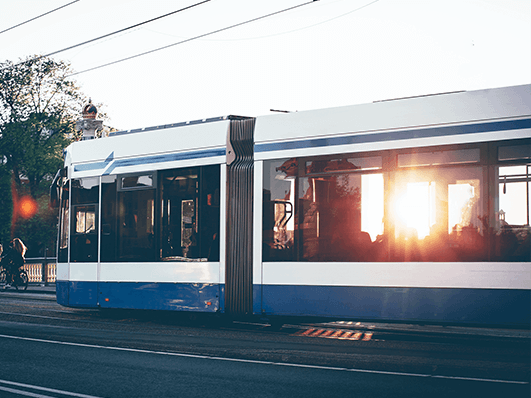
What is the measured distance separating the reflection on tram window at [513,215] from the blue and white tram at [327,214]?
0.7 inches

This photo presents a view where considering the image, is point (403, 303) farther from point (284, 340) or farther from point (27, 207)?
point (27, 207)

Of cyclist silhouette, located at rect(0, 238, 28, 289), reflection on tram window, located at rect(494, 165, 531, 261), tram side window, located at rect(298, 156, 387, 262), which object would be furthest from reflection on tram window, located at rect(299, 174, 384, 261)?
cyclist silhouette, located at rect(0, 238, 28, 289)

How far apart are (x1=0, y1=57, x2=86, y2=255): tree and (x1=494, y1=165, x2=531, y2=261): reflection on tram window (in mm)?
35300

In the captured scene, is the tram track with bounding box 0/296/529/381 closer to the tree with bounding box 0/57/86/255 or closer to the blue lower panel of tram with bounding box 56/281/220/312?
the blue lower panel of tram with bounding box 56/281/220/312

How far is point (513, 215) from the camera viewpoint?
8.52 m

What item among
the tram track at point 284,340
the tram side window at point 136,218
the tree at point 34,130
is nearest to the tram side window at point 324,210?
the tram track at point 284,340

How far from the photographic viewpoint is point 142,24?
13.7 meters

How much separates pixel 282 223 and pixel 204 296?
189 centimetres

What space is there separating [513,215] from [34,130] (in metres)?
37.7

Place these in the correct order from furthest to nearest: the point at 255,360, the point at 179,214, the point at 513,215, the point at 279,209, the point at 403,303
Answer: the point at 179,214, the point at 279,209, the point at 403,303, the point at 513,215, the point at 255,360

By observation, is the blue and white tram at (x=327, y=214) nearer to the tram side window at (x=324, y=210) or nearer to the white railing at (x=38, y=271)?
the tram side window at (x=324, y=210)

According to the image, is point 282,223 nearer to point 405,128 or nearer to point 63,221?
point 405,128

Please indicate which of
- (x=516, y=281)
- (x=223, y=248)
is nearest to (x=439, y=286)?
(x=516, y=281)

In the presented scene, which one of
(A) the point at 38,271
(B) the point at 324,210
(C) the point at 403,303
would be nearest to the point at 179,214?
(B) the point at 324,210
